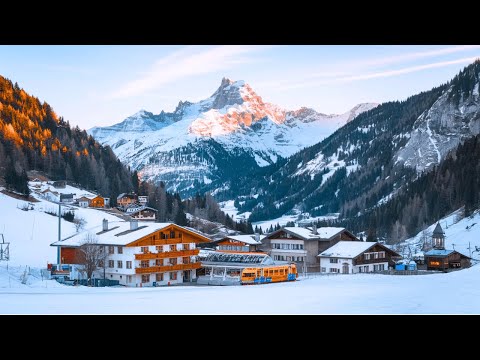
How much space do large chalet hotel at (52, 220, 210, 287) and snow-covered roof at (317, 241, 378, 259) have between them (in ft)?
46.1

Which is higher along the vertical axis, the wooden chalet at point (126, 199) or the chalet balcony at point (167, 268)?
the wooden chalet at point (126, 199)

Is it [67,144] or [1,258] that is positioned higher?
[67,144]

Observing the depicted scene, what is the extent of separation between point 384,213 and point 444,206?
52.5 feet

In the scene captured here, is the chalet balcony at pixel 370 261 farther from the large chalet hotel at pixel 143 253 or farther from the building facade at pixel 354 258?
the large chalet hotel at pixel 143 253

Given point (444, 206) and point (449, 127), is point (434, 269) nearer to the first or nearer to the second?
point (444, 206)

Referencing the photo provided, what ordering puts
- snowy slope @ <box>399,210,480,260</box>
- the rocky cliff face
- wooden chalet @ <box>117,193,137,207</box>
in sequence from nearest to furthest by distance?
snowy slope @ <box>399,210,480,260</box> < wooden chalet @ <box>117,193,137,207</box> < the rocky cliff face

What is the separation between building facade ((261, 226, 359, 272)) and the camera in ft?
201

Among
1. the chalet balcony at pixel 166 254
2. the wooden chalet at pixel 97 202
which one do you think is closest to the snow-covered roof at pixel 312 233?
the chalet balcony at pixel 166 254

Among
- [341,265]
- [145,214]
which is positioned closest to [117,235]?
[341,265]

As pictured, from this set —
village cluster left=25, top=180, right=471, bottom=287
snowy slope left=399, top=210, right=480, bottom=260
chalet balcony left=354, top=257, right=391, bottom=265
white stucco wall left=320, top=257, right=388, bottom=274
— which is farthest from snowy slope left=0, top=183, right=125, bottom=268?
snowy slope left=399, top=210, right=480, bottom=260

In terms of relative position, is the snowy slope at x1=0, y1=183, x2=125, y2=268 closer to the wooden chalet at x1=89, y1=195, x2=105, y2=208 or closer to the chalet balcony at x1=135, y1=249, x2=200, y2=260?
the chalet balcony at x1=135, y1=249, x2=200, y2=260

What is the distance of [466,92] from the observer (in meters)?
190

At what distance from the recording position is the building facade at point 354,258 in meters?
58.9
